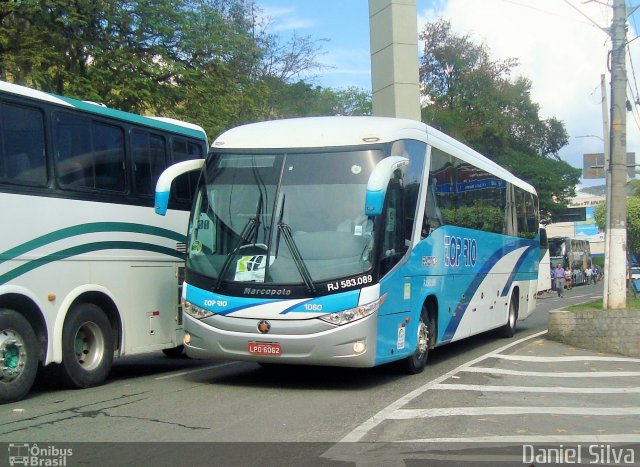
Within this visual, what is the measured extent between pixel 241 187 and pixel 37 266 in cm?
271

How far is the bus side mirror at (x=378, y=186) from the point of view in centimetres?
862

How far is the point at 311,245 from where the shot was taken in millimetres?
9195

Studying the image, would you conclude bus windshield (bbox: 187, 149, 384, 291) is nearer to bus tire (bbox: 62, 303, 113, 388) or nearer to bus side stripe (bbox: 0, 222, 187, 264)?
bus side stripe (bbox: 0, 222, 187, 264)

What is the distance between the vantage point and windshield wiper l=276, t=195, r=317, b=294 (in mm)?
9008

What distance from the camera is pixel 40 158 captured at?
8.91 meters

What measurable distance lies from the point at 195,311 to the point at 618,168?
34.2 ft

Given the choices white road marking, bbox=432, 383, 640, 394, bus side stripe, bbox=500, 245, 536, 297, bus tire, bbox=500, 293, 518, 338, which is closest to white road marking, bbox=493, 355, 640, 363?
white road marking, bbox=432, 383, 640, 394

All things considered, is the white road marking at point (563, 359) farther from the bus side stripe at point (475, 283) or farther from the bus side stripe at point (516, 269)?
the bus side stripe at point (516, 269)

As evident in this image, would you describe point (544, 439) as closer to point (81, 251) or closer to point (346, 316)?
point (346, 316)

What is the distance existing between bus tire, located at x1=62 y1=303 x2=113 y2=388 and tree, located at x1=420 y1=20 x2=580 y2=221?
119 ft

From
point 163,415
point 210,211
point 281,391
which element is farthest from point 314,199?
point 163,415

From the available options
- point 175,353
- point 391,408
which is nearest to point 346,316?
point 391,408

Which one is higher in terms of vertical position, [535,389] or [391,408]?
[391,408]

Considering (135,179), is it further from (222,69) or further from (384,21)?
(222,69)
